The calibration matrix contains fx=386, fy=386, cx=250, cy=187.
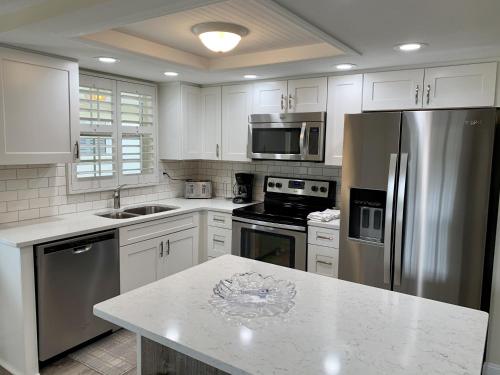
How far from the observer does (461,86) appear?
2.75m

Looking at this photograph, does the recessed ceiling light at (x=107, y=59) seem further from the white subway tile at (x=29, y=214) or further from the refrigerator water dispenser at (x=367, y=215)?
the refrigerator water dispenser at (x=367, y=215)

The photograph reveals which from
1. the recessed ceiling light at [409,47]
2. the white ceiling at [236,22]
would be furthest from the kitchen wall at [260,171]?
the recessed ceiling light at [409,47]

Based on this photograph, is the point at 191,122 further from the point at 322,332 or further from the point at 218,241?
the point at 322,332

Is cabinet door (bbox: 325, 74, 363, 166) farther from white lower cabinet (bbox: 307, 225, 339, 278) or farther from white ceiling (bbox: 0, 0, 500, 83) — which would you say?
white lower cabinet (bbox: 307, 225, 339, 278)

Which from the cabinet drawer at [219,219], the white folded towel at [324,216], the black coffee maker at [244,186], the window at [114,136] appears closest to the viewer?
the white folded towel at [324,216]

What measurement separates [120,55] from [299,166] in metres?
1.99

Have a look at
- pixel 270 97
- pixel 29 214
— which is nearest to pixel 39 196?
pixel 29 214

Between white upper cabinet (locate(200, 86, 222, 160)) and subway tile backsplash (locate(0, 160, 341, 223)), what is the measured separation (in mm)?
334

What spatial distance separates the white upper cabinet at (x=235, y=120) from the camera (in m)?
3.85

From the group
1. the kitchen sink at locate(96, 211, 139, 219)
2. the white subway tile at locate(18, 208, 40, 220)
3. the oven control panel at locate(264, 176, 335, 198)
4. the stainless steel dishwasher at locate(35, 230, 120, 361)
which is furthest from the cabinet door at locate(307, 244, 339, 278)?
the white subway tile at locate(18, 208, 40, 220)

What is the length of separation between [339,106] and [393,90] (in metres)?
0.46

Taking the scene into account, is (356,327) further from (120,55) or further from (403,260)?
(120,55)

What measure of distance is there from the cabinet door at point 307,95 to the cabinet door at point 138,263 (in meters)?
1.74

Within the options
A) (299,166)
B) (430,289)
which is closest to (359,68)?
(299,166)
